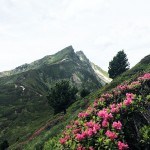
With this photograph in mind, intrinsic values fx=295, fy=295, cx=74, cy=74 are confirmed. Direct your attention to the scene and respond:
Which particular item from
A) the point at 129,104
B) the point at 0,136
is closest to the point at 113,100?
the point at 129,104

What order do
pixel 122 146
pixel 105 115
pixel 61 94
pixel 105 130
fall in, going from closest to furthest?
pixel 122 146 < pixel 105 130 < pixel 105 115 < pixel 61 94

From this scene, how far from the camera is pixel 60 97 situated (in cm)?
7100

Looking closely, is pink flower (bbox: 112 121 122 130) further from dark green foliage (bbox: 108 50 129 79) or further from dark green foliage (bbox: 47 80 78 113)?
dark green foliage (bbox: 108 50 129 79)

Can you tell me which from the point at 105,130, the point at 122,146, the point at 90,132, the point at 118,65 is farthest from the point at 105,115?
the point at 118,65

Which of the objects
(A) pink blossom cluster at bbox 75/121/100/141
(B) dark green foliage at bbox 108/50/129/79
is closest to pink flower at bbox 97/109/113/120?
(A) pink blossom cluster at bbox 75/121/100/141

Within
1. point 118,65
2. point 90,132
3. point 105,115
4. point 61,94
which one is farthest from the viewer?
point 118,65

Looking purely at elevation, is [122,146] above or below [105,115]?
below

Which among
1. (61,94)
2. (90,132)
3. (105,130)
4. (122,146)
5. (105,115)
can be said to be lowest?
(122,146)

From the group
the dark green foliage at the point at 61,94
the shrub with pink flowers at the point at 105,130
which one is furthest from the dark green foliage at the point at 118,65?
the shrub with pink flowers at the point at 105,130

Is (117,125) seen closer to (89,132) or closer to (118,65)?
(89,132)

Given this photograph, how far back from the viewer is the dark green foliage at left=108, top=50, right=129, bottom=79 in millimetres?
105500

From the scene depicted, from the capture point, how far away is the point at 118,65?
106938 millimetres

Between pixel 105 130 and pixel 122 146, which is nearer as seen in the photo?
pixel 122 146

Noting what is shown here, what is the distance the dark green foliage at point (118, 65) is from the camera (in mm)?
105500
